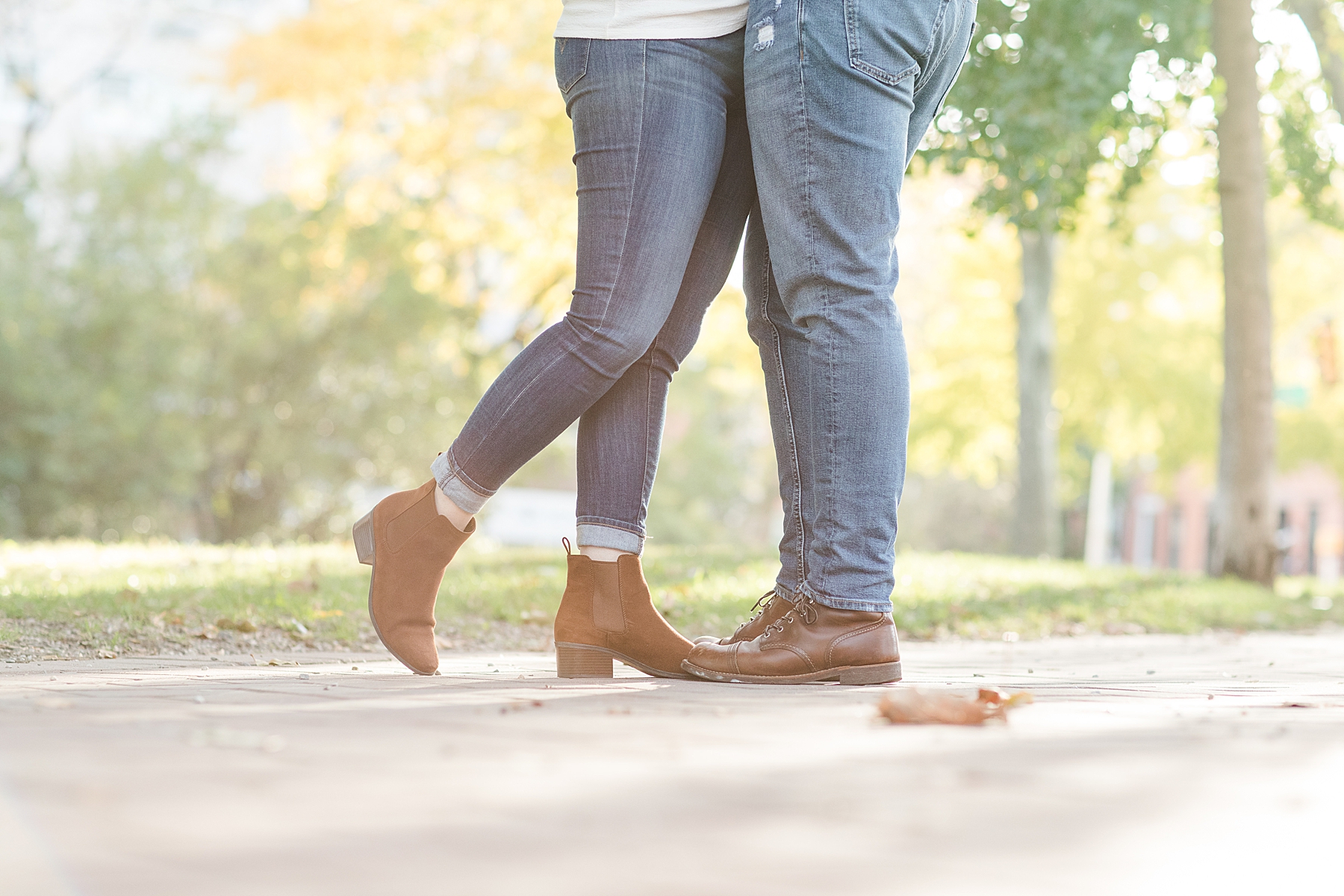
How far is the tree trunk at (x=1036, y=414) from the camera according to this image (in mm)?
13023

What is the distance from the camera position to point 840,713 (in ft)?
6.27

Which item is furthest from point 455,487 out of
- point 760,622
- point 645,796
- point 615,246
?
point 645,796

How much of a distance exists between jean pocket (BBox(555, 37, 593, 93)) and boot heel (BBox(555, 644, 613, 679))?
47.1 inches

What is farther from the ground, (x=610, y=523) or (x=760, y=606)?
(x=610, y=523)

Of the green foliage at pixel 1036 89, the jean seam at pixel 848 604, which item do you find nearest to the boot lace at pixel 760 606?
the jean seam at pixel 848 604

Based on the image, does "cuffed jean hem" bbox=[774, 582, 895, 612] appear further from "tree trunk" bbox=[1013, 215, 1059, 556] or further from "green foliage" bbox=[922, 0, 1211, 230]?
"tree trunk" bbox=[1013, 215, 1059, 556]

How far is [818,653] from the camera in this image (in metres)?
2.60

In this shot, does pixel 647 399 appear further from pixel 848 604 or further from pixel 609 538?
pixel 848 604

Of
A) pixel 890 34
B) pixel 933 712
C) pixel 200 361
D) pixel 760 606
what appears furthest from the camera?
pixel 200 361

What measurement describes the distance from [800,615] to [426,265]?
1335cm

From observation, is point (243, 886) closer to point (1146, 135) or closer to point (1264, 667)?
point (1264, 667)

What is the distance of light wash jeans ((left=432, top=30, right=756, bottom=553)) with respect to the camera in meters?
2.61

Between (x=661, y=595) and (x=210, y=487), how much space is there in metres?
8.14

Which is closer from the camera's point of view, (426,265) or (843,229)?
(843,229)
